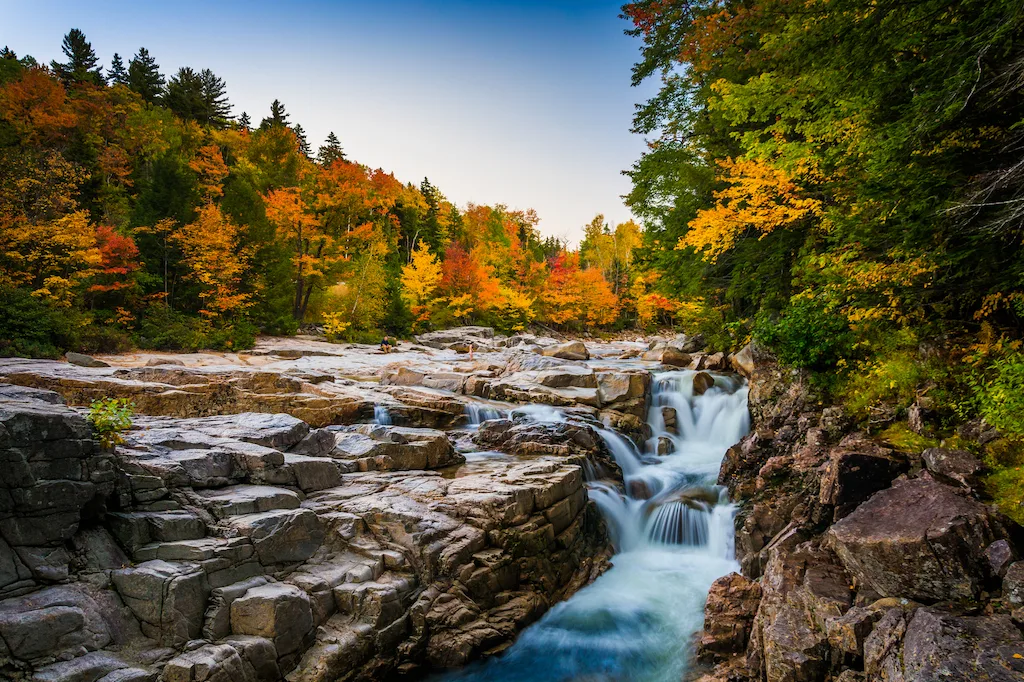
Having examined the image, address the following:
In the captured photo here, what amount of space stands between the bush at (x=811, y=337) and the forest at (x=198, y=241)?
20.4 metres

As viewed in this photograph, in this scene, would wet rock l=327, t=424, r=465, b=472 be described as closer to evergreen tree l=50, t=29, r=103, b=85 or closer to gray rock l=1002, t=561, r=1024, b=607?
gray rock l=1002, t=561, r=1024, b=607

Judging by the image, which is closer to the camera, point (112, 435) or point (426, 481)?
point (112, 435)

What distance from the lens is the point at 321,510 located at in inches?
289

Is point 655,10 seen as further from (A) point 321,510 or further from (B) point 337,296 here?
(B) point 337,296

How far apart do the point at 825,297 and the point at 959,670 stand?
699cm

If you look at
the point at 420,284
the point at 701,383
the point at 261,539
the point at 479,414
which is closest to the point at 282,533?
the point at 261,539

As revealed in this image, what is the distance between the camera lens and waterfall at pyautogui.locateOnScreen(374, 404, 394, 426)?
12969 mm

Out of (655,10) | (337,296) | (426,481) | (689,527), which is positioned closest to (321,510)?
(426,481)

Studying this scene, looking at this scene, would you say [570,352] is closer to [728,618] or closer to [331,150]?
[728,618]

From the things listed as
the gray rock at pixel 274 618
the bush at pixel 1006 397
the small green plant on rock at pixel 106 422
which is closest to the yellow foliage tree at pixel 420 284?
the small green plant on rock at pixel 106 422

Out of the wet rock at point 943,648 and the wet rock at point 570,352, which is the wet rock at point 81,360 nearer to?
the wet rock at point 570,352

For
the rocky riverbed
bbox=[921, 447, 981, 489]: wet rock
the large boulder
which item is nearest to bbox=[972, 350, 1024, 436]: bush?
bbox=[921, 447, 981, 489]: wet rock

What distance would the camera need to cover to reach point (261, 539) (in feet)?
20.5

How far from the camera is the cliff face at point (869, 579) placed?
407 centimetres
